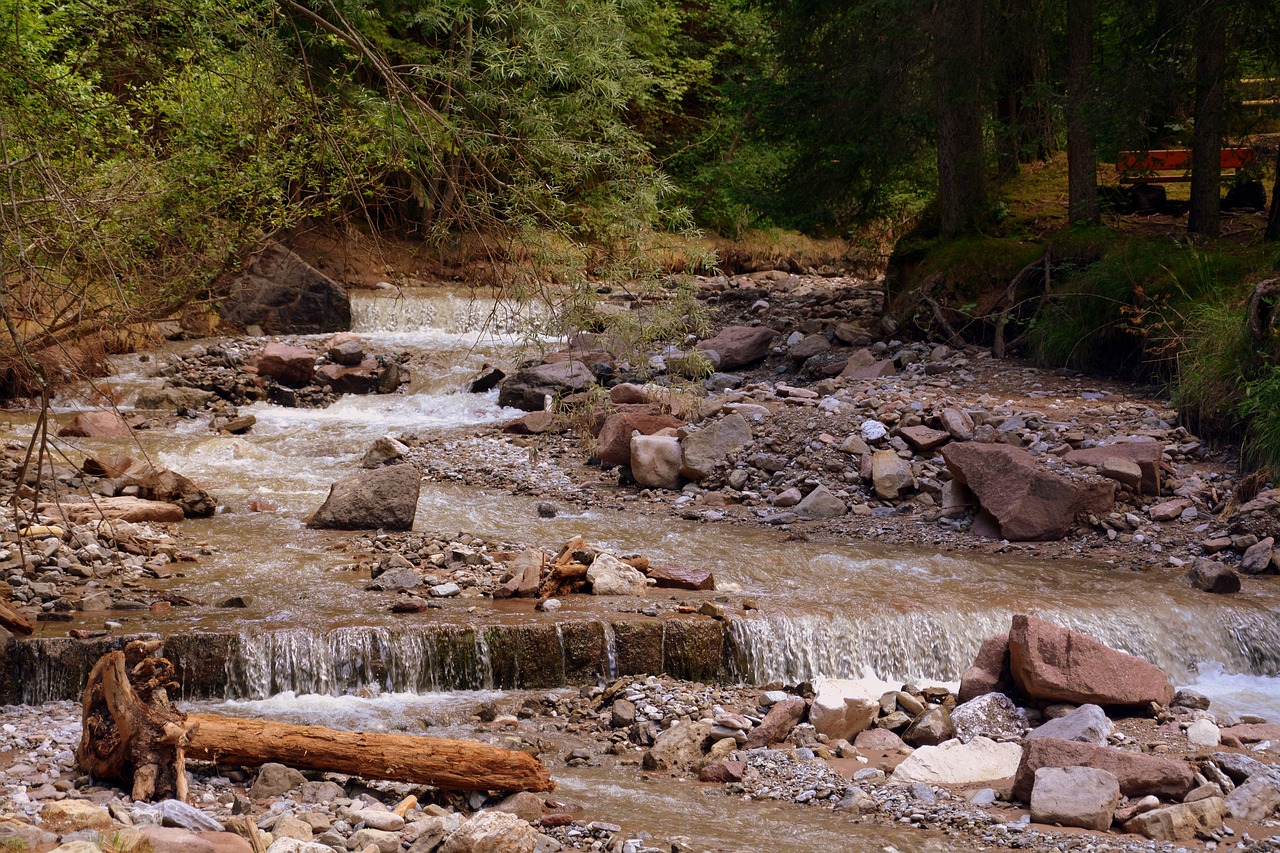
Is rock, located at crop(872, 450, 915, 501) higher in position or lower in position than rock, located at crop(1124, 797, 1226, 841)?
higher

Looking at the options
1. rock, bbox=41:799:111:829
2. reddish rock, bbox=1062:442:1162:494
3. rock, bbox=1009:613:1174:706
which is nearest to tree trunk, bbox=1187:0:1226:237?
reddish rock, bbox=1062:442:1162:494

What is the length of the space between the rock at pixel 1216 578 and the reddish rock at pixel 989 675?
216 centimetres

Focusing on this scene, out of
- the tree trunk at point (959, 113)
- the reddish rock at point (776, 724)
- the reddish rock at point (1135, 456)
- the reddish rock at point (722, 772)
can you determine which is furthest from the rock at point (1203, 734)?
the tree trunk at point (959, 113)

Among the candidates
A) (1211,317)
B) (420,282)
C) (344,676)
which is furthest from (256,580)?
(420,282)

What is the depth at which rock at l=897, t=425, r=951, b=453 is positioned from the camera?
937 cm

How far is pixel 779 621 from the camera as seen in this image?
247 inches

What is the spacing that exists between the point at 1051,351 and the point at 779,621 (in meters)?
6.95

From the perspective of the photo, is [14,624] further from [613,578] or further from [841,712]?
[841,712]

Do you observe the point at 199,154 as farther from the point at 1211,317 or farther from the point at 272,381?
the point at 1211,317

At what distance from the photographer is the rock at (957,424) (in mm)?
9359

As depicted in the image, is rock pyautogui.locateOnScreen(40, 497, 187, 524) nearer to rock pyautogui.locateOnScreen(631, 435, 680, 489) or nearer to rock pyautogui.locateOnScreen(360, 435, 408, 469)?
rock pyautogui.locateOnScreen(360, 435, 408, 469)

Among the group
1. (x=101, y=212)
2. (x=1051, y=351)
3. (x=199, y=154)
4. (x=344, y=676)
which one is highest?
(x=199, y=154)

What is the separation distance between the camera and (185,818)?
3760 mm

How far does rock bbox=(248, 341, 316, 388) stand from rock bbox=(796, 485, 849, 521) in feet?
23.2
